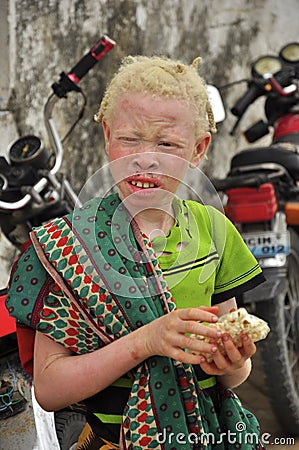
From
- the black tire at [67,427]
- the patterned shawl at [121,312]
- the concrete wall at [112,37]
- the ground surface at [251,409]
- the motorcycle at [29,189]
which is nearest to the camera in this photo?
the patterned shawl at [121,312]

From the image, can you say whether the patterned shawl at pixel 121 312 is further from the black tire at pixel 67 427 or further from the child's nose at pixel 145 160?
the black tire at pixel 67 427

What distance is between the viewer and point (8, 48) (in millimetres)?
3705

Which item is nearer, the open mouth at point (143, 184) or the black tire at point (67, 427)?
the open mouth at point (143, 184)

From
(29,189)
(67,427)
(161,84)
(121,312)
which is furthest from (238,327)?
(29,189)

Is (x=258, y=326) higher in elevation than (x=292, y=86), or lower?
higher

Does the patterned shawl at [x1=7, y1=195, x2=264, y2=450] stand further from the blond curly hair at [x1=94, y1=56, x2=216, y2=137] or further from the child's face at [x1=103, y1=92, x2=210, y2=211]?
the blond curly hair at [x1=94, y1=56, x2=216, y2=137]

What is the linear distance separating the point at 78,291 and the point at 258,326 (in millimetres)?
308

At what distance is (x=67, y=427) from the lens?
2.22 m

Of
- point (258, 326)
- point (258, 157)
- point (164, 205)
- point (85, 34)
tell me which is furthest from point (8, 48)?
point (258, 326)

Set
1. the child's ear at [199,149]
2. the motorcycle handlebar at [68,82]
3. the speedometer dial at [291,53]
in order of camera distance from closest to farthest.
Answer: the child's ear at [199,149]
the motorcycle handlebar at [68,82]
the speedometer dial at [291,53]

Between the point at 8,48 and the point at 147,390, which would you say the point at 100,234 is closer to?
the point at 147,390

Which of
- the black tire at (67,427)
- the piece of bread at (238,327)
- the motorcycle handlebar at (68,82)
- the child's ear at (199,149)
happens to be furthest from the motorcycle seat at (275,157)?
the piece of bread at (238,327)

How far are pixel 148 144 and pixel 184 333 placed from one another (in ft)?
1.15

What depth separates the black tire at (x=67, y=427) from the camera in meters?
2.20
